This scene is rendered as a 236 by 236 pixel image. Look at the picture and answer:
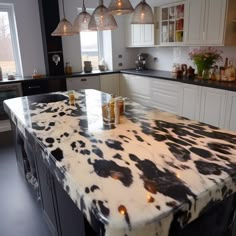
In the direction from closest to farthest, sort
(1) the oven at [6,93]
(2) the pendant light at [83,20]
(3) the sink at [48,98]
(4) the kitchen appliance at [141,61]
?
(2) the pendant light at [83,20] → (3) the sink at [48,98] → (1) the oven at [6,93] → (4) the kitchen appliance at [141,61]

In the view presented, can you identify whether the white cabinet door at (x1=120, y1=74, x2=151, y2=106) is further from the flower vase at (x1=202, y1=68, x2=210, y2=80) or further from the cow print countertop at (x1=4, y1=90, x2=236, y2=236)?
the cow print countertop at (x1=4, y1=90, x2=236, y2=236)

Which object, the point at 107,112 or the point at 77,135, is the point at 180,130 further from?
the point at 77,135

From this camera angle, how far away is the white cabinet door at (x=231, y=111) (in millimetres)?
2945

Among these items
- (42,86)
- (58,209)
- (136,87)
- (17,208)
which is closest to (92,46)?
(136,87)

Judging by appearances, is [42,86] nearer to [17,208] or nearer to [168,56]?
[168,56]

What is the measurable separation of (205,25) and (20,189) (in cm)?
327

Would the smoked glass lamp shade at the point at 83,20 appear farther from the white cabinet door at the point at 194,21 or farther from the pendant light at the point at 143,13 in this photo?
the white cabinet door at the point at 194,21

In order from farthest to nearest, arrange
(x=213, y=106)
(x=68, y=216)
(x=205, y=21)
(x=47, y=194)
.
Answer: (x=205, y=21)
(x=213, y=106)
(x=47, y=194)
(x=68, y=216)

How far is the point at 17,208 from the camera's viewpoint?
2.18 m

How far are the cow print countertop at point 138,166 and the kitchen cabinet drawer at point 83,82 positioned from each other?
273cm

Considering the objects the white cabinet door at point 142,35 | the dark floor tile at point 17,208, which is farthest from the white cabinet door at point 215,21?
the dark floor tile at point 17,208

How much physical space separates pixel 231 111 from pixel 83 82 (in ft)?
9.43

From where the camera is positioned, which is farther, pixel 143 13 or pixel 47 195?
pixel 143 13

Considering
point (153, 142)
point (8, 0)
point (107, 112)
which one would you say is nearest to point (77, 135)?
point (107, 112)
